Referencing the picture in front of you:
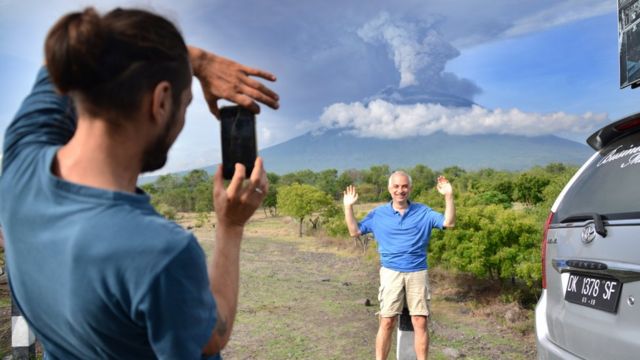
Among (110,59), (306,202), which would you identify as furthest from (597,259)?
(306,202)

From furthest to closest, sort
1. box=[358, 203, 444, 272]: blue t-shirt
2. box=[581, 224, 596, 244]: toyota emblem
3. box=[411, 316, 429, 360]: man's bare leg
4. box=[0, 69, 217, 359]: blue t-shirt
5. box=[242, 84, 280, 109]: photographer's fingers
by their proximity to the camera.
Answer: box=[358, 203, 444, 272]: blue t-shirt < box=[411, 316, 429, 360]: man's bare leg < box=[581, 224, 596, 244]: toyota emblem < box=[242, 84, 280, 109]: photographer's fingers < box=[0, 69, 217, 359]: blue t-shirt

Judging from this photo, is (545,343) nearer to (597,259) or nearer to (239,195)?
(597,259)

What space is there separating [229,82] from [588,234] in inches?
69.7

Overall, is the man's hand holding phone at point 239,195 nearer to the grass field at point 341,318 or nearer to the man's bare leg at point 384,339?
the man's bare leg at point 384,339

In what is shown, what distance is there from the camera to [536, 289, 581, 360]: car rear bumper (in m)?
2.37

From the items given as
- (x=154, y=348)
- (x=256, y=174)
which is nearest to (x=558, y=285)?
(x=256, y=174)

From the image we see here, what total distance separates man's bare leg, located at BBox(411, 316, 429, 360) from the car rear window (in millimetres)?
2175

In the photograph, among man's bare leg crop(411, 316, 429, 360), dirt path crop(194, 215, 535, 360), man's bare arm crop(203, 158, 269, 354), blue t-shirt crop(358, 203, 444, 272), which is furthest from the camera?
dirt path crop(194, 215, 535, 360)

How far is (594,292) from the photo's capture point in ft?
7.15

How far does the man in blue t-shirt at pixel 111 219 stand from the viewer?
879mm

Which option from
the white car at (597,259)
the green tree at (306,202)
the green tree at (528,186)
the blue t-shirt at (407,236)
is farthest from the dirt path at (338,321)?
the green tree at (528,186)

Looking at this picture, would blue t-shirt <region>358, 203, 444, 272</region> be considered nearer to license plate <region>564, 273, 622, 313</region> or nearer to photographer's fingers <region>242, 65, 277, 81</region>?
license plate <region>564, 273, 622, 313</region>

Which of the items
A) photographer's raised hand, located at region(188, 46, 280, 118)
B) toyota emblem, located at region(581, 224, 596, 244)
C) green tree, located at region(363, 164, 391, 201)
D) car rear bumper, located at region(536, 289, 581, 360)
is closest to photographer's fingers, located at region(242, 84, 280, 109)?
photographer's raised hand, located at region(188, 46, 280, 118)

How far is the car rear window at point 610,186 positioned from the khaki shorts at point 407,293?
210cm
